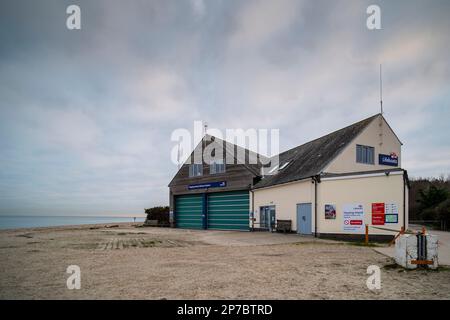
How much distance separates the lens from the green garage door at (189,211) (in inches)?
1258

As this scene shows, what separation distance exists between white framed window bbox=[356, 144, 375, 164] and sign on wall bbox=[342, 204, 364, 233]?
4.74m

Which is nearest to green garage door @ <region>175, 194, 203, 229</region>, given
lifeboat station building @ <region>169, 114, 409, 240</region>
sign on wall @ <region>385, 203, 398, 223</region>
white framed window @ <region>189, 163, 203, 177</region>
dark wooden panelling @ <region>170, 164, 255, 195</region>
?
lifeboat station building @ <region>169, 114, 409, 240</region>

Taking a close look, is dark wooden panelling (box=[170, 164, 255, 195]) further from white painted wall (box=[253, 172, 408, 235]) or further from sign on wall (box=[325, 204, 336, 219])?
sign on wall (box=[325, 204, 336, 219])

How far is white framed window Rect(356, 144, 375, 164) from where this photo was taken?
21.3 meters

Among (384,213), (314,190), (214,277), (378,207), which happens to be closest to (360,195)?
(378,207)

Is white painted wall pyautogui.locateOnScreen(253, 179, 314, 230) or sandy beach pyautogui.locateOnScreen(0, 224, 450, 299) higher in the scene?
white painted wall pyautogui.locateOnScreen(253, 179, 314, 230)

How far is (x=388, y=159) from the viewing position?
23.2m

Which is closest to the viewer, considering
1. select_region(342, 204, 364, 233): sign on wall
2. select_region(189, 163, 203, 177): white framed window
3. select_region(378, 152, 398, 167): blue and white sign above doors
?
select_region(342, 204, 364, 233): sign on wall

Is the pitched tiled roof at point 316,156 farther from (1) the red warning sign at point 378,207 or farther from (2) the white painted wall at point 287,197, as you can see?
(1) the red warning sign at point 378,207

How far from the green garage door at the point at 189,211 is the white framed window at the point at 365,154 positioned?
1523 centimetres

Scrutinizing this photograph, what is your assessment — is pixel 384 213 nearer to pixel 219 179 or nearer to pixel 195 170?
pixel 219 179
